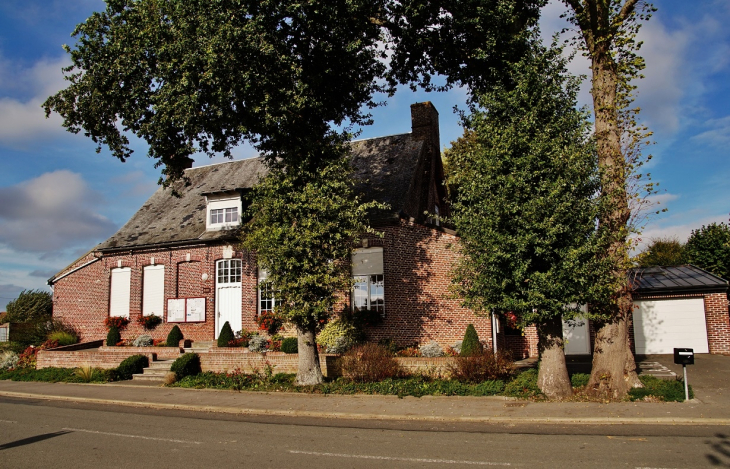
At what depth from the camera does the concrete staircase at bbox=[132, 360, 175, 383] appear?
17.7 m

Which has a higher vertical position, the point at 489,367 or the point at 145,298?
→ the point at 145,298

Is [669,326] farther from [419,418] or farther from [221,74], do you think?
[221,74]

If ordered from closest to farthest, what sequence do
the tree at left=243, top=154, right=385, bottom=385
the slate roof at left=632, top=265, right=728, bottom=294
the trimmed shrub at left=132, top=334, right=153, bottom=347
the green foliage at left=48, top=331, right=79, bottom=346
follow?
the tree at left=243, top=154, right=385, bottom=385 < the slate roof at left=632, top=265, right=728, bottom=294 < the trimmed shrub at left=132, top=334, right=153, bottom=347 < the green foliage at left=48, top=331, right=79, bottom=346

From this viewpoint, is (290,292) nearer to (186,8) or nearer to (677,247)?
(186,8)

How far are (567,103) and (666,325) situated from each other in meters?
11.7

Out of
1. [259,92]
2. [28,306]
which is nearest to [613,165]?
[259,92]

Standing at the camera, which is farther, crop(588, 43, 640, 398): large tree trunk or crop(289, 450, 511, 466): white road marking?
crop(588, 43, 640, 398): large tree trunk

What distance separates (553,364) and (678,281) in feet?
35.9

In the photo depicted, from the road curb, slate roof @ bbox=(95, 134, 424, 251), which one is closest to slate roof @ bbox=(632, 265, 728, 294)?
slate roof @ bbox=(95, 134, 424, 251)

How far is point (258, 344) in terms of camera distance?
1869cm

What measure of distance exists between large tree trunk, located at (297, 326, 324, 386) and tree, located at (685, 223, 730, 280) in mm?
19273

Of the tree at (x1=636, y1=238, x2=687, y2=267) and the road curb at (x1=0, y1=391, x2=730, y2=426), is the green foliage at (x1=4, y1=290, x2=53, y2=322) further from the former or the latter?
the tree at (x1=636, y1=238, x2=687, y2=267)

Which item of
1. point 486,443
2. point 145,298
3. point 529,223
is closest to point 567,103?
point 529,223

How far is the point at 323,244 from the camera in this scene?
46.2 feet
